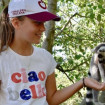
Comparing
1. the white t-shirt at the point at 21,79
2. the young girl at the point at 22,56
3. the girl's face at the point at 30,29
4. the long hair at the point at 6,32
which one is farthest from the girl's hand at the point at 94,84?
the long hair at the point at 6,32

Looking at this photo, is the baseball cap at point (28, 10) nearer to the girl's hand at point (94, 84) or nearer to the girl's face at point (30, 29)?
the girl's face at point (30, 29)

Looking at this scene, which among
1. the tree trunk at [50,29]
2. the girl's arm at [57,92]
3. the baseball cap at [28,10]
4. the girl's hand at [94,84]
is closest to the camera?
the baseball cap at [28,10]

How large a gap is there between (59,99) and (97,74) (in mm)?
4360

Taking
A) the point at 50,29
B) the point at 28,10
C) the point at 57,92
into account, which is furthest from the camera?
the point at 50,29

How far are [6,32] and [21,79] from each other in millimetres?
322

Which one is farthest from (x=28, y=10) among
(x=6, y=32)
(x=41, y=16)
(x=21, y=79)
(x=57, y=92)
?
(x=57, y=92)

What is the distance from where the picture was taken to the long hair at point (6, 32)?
158 cm

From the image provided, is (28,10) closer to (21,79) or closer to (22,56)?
(22,56)

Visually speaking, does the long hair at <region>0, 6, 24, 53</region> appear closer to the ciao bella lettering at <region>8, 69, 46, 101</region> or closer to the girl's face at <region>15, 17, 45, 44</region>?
the girl's face at <region>15, 17, 45, 44</region>

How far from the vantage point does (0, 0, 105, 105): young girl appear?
1532 millimetres

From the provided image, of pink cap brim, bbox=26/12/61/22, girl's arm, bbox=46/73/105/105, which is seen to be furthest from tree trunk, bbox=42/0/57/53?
pink cap brim, bbox=26/12/61/22

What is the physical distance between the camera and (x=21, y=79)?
1.56 metres

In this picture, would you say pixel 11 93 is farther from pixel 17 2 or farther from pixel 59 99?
pixel 17 2

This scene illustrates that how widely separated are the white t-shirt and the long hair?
0.04 metres
